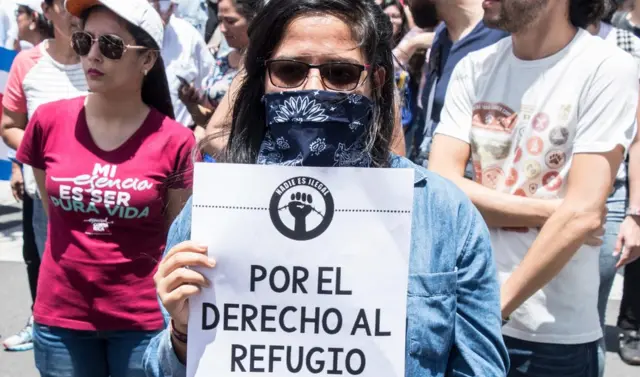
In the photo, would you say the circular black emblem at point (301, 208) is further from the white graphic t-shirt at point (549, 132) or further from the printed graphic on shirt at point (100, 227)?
the printed graphic on shirt at point (100, 227)

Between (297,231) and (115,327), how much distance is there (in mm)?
1776

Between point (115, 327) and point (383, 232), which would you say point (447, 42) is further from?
point (383, 232)

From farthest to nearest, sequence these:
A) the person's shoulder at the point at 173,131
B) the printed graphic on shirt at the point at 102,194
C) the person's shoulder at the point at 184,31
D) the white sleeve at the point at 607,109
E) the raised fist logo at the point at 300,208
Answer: the person's shoulder at the point at 184,31, the person's shoulder at the point at 173,131, the printed graphic on shirt at the point at 102,194, the white sleeve at the point at 607,109, the raised fist logo at the point at 300,208

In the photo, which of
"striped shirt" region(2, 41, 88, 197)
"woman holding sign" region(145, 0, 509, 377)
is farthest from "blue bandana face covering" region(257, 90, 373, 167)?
"striped shirt" region(2, 41, 88, 197)

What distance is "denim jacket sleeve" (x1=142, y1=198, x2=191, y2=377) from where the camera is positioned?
5.86 ft

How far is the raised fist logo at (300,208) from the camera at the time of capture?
1645 millimetres

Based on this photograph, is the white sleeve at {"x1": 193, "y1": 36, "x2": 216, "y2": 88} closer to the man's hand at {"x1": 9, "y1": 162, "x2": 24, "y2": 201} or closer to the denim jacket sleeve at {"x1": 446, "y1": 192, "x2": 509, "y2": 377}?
the man's hand at {"x1": 9, "y1": 162, "x2": 24, "y2": 201}

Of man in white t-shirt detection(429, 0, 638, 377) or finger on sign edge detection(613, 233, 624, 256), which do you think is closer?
man in white t-shirt detection(429, 0, 638, 377)

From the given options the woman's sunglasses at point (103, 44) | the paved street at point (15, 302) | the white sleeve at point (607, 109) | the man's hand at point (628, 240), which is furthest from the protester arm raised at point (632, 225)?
the woman's sunglasses at point (103, 44)

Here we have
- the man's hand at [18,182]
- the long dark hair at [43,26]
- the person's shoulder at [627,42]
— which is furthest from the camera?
the long dark hair at [43,26]

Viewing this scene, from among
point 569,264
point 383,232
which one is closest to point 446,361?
point 383,232

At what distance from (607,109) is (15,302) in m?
4.93

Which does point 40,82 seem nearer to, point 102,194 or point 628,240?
point 102,194

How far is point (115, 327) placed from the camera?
325cm
